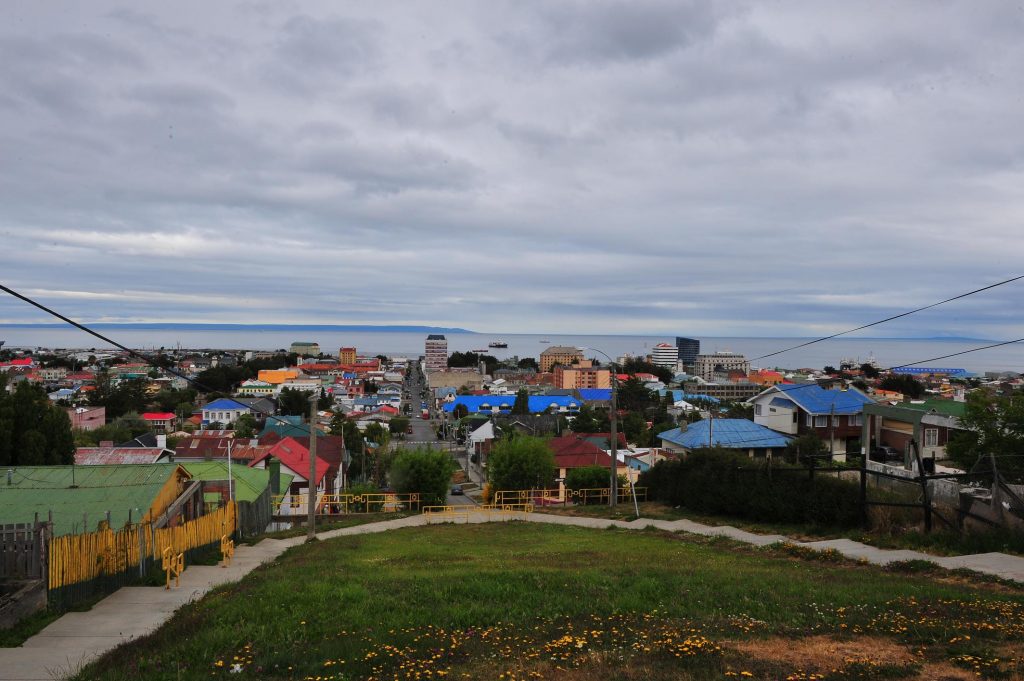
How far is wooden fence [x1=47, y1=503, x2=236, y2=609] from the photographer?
422 inches

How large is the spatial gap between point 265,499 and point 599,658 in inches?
958

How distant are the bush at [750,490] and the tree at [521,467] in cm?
968

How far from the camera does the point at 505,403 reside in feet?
458

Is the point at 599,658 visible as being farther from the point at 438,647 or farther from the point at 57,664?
the point at 57,664

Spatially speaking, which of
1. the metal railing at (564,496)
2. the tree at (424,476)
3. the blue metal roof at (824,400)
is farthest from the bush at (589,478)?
the blue metal roof at (824,400)

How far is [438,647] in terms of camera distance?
26.4 ft

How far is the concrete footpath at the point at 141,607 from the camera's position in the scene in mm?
8305

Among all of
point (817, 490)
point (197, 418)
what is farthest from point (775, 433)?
point (197, 418)

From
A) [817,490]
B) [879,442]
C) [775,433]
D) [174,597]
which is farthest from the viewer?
[775,433]

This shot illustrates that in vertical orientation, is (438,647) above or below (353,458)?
above

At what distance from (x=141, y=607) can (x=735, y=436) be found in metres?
38.0

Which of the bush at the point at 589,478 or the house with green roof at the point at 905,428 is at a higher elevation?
the house with green roof at the point at 905,428

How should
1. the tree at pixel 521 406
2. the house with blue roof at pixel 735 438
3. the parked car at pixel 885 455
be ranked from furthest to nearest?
1. the tree at pixel 521 406
2. the house with blue roof at pixel 735 438
3. the parked car at pixel 885 455

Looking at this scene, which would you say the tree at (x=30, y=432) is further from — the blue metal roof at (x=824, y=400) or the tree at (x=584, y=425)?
the tree at (x=584, y=425)
